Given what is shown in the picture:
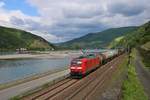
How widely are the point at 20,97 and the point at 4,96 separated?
3167 millimetres

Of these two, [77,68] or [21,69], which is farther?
[21,69]

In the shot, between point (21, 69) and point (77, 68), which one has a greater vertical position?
point (77, 68)

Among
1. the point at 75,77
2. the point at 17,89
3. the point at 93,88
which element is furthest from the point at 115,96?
the point at 75,77

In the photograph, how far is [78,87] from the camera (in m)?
38.4

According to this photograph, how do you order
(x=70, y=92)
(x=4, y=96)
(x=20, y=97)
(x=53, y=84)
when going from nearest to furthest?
(x=20, y=97) < (x=4, y=96) < (x=70, y=92) < (x=53, y=84)

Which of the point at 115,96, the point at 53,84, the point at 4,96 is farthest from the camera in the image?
the point at 53,84

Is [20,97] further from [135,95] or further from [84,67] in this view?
[84,67]

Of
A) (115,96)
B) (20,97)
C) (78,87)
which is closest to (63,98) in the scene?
(20,97)

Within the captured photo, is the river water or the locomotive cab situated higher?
the locomotive cab

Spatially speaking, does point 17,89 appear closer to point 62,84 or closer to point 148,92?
point 62,84

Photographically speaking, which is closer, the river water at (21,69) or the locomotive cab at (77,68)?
the locomotive cab at (77,68)

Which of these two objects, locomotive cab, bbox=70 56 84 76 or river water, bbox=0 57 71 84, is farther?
river water, bbox=0 57 71 84

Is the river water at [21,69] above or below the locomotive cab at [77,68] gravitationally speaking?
below

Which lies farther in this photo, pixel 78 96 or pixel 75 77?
pixel 75 77
